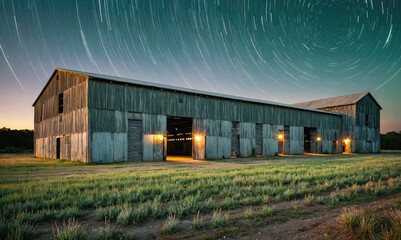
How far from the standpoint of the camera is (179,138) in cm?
4312

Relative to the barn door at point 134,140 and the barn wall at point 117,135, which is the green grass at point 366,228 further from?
the barn door at point 134,140

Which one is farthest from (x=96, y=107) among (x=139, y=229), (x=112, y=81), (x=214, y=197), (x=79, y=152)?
(x=139, y=229)

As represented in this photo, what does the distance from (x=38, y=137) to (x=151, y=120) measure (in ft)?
68.4

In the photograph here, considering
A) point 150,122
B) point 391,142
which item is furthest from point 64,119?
point 391,142

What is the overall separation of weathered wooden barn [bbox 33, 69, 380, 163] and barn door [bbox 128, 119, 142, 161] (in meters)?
0.10

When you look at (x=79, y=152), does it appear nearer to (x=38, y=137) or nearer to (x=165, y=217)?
(x=38, y=137)

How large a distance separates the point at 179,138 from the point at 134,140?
19.4 metres

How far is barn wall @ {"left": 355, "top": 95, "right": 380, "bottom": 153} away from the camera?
4627 centimetres

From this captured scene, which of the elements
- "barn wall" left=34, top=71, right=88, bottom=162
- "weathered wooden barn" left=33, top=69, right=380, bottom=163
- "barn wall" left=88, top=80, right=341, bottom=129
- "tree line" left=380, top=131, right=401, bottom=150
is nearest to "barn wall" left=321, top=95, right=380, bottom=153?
"weathered wooden barn" left=33, top=69, right=380, bottom=163

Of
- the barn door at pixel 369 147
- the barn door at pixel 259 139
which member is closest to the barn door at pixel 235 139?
the barn door at pixel 259 139

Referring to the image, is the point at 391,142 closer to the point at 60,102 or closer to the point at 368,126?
the point at 368,126

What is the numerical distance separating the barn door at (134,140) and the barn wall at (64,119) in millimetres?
3931

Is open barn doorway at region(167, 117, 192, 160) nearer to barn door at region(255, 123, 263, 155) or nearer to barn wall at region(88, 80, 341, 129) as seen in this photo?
barn wall at region(88, 80, 341, 129)

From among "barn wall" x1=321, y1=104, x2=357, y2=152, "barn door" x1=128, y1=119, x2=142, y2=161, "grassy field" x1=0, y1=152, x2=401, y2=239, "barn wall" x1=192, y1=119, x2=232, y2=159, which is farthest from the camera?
"barn wall" x1=321, y1=104, x2=357, y2=152
